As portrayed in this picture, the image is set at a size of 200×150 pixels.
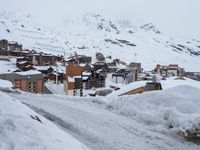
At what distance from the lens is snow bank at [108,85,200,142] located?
1150 cm

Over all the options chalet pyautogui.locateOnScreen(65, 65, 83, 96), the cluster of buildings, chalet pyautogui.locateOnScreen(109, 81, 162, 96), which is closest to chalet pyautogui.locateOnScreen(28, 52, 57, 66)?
the cluster of buildings

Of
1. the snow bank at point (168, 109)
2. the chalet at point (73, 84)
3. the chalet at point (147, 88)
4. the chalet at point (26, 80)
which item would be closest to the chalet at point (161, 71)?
the chalet at point (73, 84)

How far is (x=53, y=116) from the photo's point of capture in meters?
11.6

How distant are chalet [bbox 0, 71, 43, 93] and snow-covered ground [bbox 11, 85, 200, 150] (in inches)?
952

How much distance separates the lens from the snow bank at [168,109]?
37.7 feet

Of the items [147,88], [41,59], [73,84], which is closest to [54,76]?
[73,84]

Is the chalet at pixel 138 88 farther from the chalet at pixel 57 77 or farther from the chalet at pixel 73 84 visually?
the chalet at pixel 57 77

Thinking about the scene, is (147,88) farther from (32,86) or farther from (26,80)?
(32,86)

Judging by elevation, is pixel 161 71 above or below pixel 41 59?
below

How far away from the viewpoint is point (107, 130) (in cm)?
1080

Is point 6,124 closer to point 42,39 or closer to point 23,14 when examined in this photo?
point 42,39

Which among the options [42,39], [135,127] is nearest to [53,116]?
[135,127]

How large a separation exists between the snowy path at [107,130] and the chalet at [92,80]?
36.7m

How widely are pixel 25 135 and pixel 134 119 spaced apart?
284 inches
